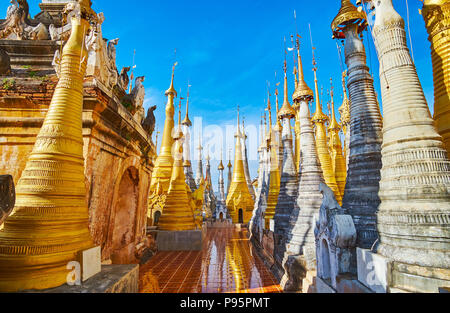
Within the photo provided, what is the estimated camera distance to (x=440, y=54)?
565 centimetres

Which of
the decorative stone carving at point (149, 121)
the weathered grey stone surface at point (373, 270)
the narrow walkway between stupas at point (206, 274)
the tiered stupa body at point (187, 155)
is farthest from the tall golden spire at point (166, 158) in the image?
the weathered grey stone surface at point (373, 270)

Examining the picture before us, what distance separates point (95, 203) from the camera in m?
5.83

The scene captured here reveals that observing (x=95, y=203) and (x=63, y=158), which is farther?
(x=95, y=203)

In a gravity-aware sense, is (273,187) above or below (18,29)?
below

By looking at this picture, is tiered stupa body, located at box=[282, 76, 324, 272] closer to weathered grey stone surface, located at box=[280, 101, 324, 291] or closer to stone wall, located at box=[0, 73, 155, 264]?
weathered grey stone surface, located at box=[280, 101, 324, 291]

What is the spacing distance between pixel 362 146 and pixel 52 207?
20.5 feet

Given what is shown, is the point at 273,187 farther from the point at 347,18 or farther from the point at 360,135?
the point at 347,18

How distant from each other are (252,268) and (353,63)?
7.40 m

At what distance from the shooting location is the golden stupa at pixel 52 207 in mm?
3281

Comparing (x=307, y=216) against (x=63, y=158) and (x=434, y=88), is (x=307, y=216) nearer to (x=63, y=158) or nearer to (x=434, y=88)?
(x=434, y=88)

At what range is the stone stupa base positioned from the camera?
461 inches

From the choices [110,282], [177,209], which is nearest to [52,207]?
[110,282]

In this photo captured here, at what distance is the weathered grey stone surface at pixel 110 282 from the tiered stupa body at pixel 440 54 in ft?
22.6
